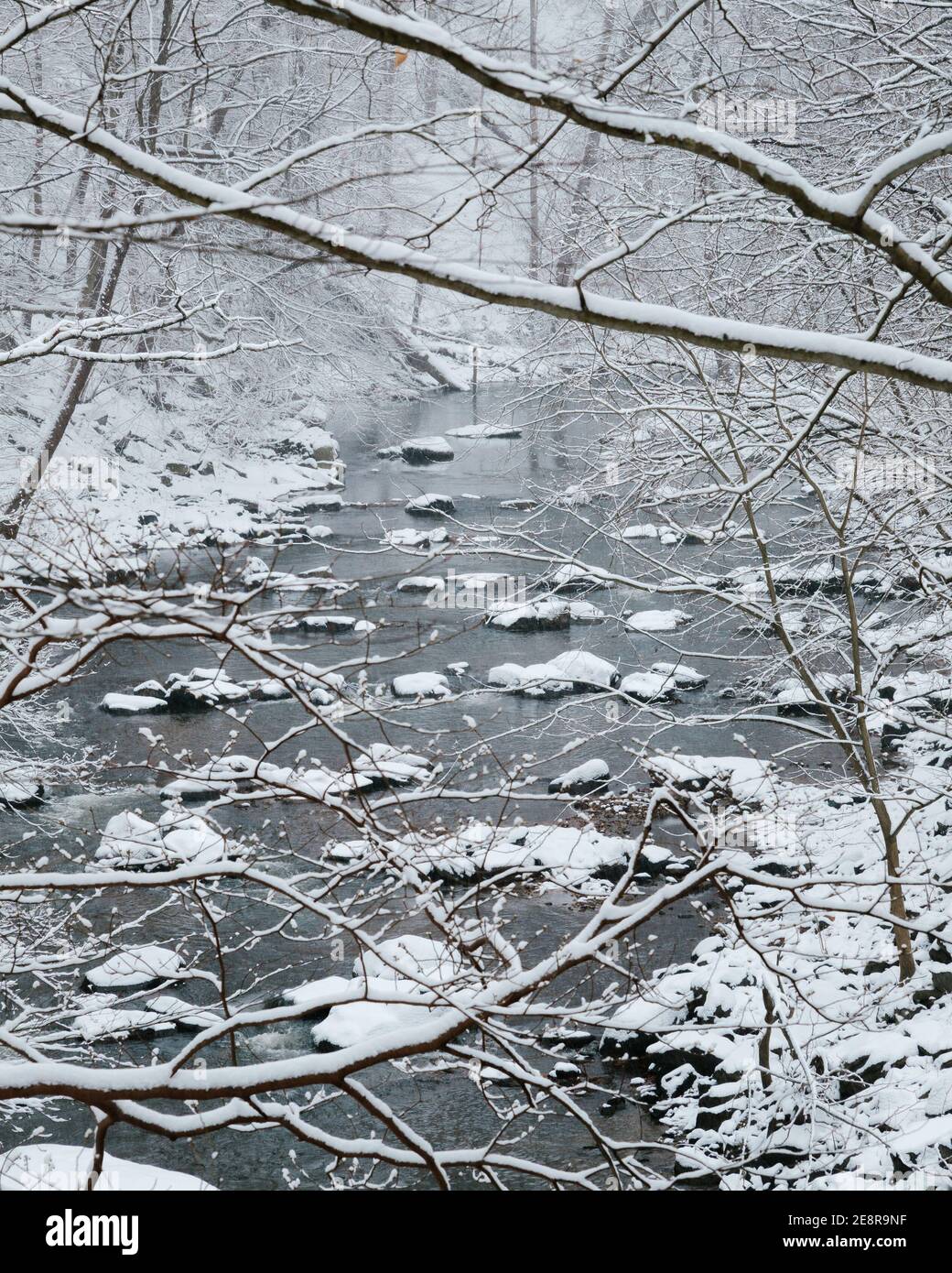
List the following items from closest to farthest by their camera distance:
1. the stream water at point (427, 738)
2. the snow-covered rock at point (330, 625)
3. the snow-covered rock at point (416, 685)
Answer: the stream water at point (427, 738), the snow-covered rock at point (416, 685), the snow-covered rock at point (330, 625)

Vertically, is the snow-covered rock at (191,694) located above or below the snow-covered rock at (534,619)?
below

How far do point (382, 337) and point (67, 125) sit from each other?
14.0 meters

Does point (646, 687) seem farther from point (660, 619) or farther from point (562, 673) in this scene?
point (660, 619)

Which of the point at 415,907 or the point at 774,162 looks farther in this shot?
the point at 415,907

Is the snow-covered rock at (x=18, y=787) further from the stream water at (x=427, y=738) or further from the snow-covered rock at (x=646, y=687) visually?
the snow-covered rock at (x=646, y=687)

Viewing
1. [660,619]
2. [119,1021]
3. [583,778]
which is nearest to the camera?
[119,1021]

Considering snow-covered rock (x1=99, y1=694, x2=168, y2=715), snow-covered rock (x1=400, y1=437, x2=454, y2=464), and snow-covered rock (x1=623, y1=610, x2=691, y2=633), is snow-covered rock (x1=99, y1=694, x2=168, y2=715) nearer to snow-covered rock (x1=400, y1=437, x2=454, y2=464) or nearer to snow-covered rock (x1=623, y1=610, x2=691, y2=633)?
snow-covered rock (x1=623, y1=610, x2=691, y2=633)

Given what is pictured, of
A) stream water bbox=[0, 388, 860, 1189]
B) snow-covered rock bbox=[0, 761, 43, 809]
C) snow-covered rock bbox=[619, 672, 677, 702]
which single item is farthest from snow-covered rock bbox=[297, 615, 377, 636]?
snow-covered rock bbox=[0, 761, 43, 809]

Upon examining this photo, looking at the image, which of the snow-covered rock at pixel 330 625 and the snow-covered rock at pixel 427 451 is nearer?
the snow-covered rock at pixel 330 625

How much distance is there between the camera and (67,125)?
2.47m

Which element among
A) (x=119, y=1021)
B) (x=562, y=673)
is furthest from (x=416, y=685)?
(x=119, y=1021)

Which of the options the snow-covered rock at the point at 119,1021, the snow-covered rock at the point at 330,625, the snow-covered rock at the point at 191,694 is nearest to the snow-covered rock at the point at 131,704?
the snow-covered rock at the point at 191,694

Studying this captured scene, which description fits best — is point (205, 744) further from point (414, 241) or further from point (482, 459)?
point (482, 459)
